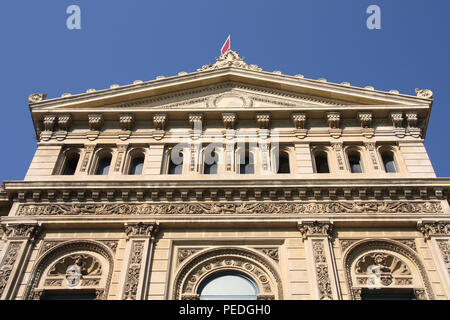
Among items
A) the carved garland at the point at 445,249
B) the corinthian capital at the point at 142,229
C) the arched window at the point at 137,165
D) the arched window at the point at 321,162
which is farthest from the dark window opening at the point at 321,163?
the arched window at the point at 137,165

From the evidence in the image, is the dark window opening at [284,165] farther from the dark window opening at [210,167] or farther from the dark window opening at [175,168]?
the dark window opening at [175,168]

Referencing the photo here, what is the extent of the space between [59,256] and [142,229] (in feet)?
10.5

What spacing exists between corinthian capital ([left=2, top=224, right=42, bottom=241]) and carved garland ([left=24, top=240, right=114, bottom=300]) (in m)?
0.96

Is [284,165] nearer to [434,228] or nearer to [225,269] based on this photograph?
[225,269]

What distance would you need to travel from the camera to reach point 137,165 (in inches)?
867

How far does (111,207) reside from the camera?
62.9ft

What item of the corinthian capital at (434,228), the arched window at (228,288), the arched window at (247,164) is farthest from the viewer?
the arched window at (247,164)

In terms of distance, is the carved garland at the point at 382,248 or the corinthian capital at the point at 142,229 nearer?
the carved garland at the point at 382,248

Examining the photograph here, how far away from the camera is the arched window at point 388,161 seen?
21.2 metres

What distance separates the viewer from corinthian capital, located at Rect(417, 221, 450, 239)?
17938 millimetres

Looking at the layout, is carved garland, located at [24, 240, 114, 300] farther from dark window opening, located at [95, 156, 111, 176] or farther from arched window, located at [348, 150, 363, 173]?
arched window, located at [348, 150, 363, 173]

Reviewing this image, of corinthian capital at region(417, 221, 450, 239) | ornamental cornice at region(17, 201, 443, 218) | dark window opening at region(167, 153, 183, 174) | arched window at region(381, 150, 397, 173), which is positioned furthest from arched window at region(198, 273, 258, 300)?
arched window at region(381, 150, 397, 173)

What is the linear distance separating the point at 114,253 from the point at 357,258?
28.9ft

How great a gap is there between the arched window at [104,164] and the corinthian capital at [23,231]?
3.83 meters
